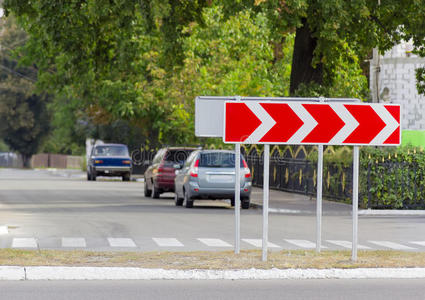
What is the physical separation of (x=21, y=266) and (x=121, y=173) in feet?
127

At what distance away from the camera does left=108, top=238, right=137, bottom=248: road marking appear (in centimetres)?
1496

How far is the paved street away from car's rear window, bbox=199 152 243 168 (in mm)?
1182

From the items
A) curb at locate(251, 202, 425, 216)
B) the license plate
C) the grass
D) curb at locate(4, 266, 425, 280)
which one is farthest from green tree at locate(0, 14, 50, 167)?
curb at locate(4, 266, 425, 280)

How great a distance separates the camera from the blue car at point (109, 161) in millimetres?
49250

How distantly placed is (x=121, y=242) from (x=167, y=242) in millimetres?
726

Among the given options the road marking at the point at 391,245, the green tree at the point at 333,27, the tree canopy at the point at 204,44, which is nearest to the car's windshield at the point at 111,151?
the tree canopy at the point at 204,44

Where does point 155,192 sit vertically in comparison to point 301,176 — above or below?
below

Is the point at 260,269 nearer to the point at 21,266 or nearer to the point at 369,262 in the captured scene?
the point at 369,262

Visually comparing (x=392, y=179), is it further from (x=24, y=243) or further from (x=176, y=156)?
(x=24, y=243)

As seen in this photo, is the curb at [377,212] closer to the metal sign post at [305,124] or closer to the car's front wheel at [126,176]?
the metal sign post at [305,124]

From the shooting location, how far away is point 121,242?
1548 cm

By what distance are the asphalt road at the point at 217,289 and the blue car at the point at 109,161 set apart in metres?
38.6

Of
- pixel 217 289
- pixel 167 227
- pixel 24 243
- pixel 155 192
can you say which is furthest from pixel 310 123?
pixel 155 192

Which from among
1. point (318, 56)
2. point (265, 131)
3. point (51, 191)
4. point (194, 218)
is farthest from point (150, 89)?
point (265, 131)
